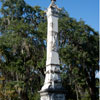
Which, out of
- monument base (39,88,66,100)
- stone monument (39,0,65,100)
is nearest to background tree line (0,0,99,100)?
stone monument (39,0,65,100)

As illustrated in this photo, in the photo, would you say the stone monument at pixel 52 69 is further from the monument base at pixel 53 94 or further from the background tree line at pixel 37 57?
the background tree line at pixel 37 57

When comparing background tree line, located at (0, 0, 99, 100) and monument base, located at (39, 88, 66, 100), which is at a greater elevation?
background tree line, located at (0, 0, 99, 100)

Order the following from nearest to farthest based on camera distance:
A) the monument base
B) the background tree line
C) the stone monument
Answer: the monument base, the stone monument, the background tree line

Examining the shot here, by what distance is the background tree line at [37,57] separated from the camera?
1792 cm

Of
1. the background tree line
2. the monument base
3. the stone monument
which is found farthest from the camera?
the background tree line

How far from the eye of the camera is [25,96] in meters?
18.3

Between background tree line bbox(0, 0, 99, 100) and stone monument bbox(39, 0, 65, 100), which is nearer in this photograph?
stone monument bbox(39, 0, 65, 100)

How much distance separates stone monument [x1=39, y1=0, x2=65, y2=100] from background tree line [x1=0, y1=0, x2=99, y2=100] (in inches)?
293

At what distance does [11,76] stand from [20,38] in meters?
3.83

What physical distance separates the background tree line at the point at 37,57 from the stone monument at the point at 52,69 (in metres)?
7.44

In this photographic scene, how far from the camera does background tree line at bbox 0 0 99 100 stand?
17.9 m

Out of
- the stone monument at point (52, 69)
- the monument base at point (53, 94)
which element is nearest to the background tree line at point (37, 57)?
the stone monument at point (52, 69)

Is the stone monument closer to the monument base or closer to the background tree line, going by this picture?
the monument base

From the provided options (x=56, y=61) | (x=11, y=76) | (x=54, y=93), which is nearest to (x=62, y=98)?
(x=54, y=93)
